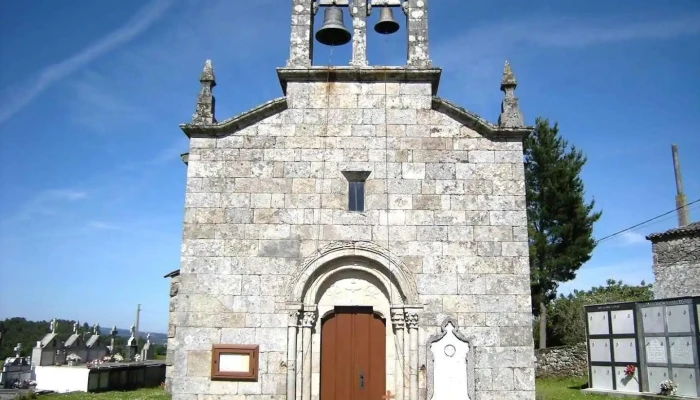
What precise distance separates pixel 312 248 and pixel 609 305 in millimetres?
9716

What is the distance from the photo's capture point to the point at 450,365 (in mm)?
9203

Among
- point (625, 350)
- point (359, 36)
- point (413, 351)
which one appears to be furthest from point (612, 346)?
point (359, 36)

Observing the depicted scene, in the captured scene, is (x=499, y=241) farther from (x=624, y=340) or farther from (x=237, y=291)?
(x=624, y=340)

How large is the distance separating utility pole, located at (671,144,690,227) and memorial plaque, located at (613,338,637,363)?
55.2 feet

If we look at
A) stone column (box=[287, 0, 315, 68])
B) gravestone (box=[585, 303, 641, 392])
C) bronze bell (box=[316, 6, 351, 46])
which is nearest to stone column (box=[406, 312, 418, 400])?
stone column (box=[287, 0, 315, 68])

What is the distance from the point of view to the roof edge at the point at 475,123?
396 inches

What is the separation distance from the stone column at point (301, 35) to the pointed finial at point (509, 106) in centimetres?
372

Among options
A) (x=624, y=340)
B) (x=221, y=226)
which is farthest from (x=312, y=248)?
(x=624, y=340)

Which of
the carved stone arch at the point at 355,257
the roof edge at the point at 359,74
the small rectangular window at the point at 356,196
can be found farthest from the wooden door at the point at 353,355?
the roof edge at the point at 359,74

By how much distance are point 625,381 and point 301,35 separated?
11711 mm

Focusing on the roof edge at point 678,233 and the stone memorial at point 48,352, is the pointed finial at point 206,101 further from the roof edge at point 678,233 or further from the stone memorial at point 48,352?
the roof edge at point 678,233

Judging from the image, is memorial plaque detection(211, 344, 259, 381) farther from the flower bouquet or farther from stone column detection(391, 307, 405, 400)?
the flower bouquet

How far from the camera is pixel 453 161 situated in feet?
33.1

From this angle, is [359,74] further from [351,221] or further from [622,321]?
[622,321]
